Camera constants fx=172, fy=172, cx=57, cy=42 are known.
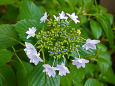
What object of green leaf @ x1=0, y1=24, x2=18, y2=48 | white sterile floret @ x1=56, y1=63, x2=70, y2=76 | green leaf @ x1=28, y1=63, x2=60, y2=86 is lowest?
green leaf @ x1=28, y1=63, x2=60, y2=86

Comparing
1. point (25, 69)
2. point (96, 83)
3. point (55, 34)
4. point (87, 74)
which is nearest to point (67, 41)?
point (55, 34)

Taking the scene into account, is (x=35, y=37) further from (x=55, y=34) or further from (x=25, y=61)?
(x=25, y=61)

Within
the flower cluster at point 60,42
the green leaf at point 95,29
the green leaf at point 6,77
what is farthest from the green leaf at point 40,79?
the green leaf at point 95,29

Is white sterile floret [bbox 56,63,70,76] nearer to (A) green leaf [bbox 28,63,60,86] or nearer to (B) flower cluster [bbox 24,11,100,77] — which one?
(B) flower cluster [bbox 24,11,100,77]

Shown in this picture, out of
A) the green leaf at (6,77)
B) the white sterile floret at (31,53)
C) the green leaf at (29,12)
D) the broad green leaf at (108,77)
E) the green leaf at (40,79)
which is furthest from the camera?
the broad green leaf at (108,77)

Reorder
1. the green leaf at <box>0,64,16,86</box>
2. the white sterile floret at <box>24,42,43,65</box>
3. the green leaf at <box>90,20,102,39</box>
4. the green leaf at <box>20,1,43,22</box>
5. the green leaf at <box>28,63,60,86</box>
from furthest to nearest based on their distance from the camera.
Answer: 1. the green leaf at <box>90,20,102,39</box>
2. the green leaf at <box>20,1,43,22</box>
3. the green leaf at <box>0,64,16,86</box>
4. the green leaf at <box>28,63,60,86</box>
5. the white sterile floret at <box>24,42,43,65</box>

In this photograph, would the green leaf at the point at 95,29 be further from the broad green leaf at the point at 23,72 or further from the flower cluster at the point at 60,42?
the broad green leaf at the point at 23,72

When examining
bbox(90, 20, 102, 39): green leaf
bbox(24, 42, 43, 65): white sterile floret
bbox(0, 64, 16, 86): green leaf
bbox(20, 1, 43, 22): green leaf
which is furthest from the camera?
bbox(90, 20, 102, 39): green leaf

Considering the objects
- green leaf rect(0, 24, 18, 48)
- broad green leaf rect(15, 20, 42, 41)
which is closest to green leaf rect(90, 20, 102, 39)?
broad green leaf rect(15, 20, 42, 41)
